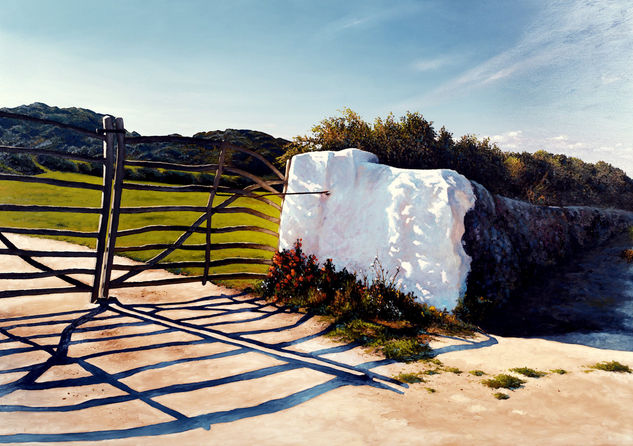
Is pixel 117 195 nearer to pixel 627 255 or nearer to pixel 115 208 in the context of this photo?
pixel 115 208

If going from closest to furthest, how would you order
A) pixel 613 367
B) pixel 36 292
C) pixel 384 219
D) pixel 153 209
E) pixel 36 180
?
1. pixel 613 367
2. pixel 36 180
3. pixel 36 292
4. pixel 153 209
5. pixel 384 219

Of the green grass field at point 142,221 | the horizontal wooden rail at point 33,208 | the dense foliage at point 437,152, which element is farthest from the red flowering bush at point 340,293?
the dense foliage at point 437,152

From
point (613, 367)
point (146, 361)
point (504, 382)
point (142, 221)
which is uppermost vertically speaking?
point (142, 221)

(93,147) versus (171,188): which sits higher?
(93,147)

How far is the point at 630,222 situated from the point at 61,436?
18300 mm

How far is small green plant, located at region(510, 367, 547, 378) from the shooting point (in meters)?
4.98

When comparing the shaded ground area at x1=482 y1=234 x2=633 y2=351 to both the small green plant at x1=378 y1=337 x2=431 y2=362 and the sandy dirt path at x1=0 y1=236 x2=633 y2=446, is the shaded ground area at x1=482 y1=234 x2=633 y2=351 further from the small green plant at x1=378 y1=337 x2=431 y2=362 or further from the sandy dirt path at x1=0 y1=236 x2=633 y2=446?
the small green plant at x1=378 y1=337 x2=431 y2=362

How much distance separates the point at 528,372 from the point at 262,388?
334 centimetres

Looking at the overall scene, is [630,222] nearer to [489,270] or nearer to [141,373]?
[489,270]

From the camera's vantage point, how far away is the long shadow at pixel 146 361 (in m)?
3.85

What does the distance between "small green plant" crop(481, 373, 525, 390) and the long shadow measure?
1078 mm

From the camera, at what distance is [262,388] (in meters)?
4.50

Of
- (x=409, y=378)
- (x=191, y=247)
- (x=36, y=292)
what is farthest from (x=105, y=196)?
(x=409, y=378)

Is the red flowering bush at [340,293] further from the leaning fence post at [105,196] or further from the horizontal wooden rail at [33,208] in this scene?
the horizontal wooden rail at [33,208]
